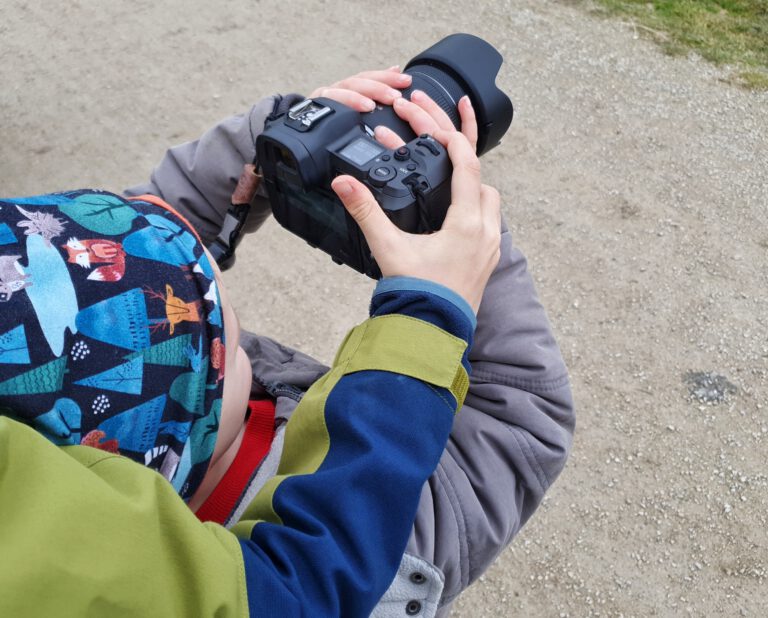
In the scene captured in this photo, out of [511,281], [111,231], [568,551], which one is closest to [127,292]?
[111,231]

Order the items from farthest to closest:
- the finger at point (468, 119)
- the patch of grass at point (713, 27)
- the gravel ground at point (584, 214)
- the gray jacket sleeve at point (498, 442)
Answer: the patch of grass at point (713, 27) < the gravel ground at point (584, 214) < the finger at point (468, 119) < the gray jacket sleeve at point (498, 442)

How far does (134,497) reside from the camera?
0.52 meters

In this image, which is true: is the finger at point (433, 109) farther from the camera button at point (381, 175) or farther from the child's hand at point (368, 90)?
the camera button at point (381, 175)

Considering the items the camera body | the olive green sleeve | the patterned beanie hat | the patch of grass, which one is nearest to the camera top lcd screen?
the camera body

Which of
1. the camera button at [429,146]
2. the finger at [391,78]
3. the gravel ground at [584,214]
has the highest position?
the finger at [391,78]

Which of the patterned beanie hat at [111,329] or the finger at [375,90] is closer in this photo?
the patterned beanie hat at [111,329]

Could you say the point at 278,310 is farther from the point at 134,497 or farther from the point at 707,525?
the point at 134,497

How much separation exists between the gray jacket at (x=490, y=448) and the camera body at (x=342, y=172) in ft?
0.49

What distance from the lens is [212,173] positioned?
43.5 inches

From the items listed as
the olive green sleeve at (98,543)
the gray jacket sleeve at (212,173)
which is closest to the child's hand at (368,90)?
the gray jacket sleeve at (212,173)

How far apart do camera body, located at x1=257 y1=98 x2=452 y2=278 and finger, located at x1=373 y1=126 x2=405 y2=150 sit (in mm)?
12

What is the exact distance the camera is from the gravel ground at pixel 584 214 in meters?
1.72

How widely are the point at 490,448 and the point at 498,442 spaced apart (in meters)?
0.01

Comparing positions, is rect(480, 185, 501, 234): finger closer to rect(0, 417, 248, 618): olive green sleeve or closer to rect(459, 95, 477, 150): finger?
rect(459, 95, 477, 150): finger
